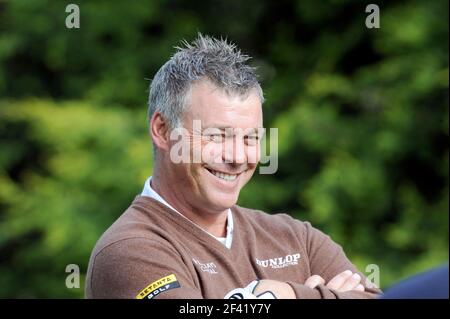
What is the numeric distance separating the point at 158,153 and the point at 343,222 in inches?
164

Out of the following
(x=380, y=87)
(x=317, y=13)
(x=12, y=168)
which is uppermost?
(x=317, y=13)

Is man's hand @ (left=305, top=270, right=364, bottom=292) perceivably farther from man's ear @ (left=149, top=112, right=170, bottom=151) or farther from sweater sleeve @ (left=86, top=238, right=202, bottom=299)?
man's ear @ (left=149, top=112, right=170, bottom=151)

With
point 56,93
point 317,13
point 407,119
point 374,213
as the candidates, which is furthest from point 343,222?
point 56,93

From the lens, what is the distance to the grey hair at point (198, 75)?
267 centimetres

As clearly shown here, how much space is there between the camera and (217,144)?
8.73 feet

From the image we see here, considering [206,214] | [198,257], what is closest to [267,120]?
[206,214]

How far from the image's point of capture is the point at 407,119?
6.66 metres

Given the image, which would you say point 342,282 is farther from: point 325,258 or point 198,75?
point 198,75

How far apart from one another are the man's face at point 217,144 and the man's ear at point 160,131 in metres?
0.07

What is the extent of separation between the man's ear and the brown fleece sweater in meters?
0.17

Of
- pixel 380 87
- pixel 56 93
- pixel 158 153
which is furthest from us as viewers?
pixel 56 93

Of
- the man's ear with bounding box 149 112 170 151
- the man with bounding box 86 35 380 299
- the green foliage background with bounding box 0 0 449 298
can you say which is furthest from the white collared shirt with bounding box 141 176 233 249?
the green foliage background with bounding box 0 0 449 298

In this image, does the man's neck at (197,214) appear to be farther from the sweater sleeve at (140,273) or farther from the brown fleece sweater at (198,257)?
the sweater sleeve at (140,273)
